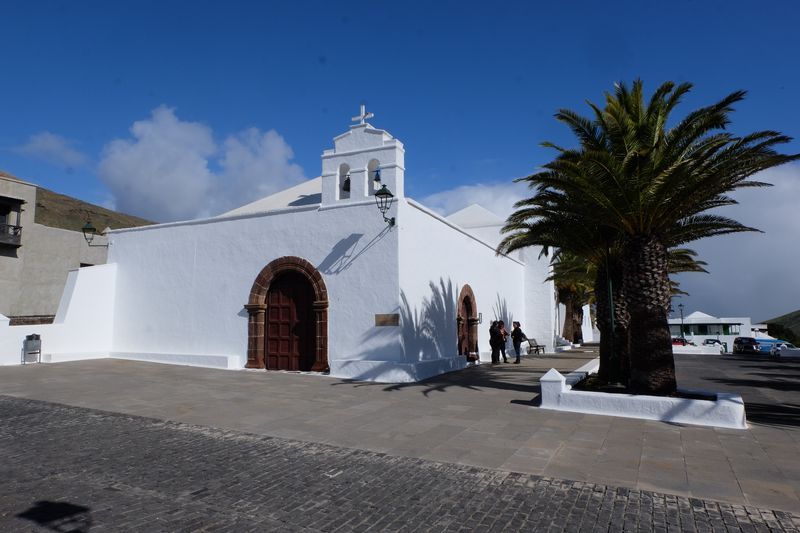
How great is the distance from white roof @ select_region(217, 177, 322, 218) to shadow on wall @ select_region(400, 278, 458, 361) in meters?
5.91

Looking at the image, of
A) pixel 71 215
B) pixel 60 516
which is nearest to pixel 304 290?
pixel 60 516

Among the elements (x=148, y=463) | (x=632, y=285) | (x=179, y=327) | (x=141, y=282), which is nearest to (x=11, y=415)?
(x=148, y=463)

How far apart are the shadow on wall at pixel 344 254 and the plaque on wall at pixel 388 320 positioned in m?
1.62

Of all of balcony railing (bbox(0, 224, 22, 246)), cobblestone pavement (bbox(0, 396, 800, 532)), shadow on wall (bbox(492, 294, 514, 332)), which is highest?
balcony railing (bbox(0, 224, 22, 246))

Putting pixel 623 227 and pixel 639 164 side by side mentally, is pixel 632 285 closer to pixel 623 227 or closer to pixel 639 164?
pixel 623 227

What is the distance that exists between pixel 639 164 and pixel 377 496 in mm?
7152

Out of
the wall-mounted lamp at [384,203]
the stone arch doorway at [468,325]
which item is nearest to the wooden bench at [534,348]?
the stone arch doorway at [468,325]

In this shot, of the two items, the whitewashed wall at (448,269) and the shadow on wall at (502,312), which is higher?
the whitewashed wall at (448,269)

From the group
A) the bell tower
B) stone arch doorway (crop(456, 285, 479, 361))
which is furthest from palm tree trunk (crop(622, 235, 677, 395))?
stone arch doorway (crop(456, 285, 479, 361))

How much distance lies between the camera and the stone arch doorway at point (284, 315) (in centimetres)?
1311

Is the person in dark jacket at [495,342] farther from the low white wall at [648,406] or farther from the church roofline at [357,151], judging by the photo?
the low white wall at [648,406]

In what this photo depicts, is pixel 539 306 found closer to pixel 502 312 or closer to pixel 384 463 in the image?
pixel 502 312

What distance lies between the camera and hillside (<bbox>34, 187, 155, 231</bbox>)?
2103 inches

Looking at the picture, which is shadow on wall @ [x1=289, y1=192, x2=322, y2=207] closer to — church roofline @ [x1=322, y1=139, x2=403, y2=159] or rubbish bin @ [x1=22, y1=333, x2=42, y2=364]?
church roofline @ [x1=322, y1=139, x2=403, y2=159]
